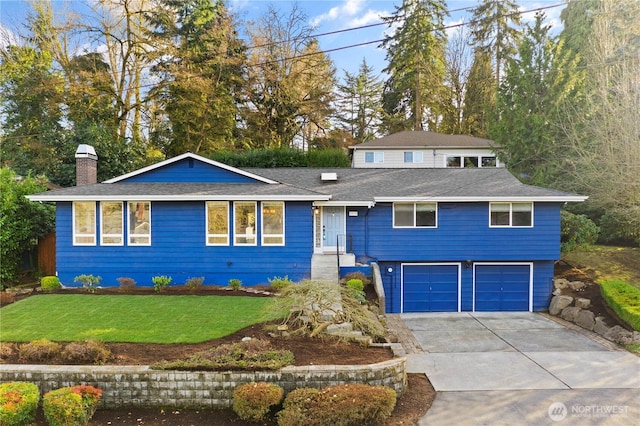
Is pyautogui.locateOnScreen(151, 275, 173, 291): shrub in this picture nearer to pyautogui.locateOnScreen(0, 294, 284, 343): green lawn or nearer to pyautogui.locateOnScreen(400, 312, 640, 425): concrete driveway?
pyautogui.locateOnScreen(0, 294, 284, 343): green lawn

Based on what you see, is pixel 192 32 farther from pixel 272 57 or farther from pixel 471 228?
pixel 471 228

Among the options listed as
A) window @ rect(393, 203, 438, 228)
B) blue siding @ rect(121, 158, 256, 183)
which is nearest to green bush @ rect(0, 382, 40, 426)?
blue siding @ rect(121, 158, 256, 183)

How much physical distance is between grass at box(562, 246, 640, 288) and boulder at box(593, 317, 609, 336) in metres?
3.71

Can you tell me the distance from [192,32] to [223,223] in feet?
69.5

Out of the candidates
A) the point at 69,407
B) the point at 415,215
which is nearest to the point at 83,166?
the point at 69,407

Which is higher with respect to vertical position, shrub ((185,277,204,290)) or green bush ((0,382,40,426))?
shrub ((185,277,204,290))

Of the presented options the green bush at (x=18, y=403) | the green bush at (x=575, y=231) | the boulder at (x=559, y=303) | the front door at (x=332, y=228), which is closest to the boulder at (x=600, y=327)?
the boulder at (x=559, y=303)

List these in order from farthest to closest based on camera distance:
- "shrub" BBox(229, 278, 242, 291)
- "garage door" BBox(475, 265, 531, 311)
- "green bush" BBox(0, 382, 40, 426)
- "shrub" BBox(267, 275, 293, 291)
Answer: "garage door" BBox(475, 265, 531, 311), "shrub" BBox(229, 278, 242, 291), "shrub" BBox(267, 275, 293, 291), "green bush" BBox(0, 382, 40, 426)

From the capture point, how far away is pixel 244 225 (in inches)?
512

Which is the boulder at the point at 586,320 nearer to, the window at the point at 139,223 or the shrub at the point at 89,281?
the window at the point at 139,223

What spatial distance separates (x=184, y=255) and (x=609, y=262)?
16827 mm

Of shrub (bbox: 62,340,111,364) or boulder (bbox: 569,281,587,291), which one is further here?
boulder (bbox: 569,281,587,291)

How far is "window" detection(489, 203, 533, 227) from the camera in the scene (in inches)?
547

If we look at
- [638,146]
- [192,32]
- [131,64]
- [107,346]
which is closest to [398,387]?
[107,346]
